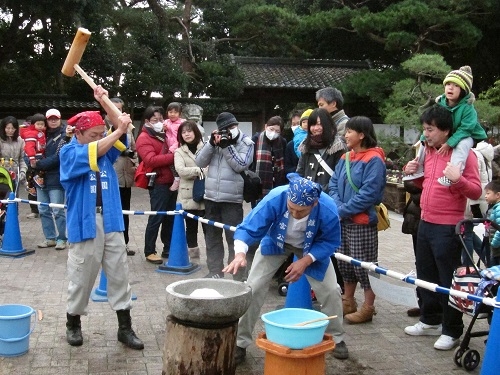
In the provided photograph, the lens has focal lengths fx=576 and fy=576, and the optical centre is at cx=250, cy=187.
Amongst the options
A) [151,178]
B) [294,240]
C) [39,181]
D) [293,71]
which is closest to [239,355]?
[294,240]

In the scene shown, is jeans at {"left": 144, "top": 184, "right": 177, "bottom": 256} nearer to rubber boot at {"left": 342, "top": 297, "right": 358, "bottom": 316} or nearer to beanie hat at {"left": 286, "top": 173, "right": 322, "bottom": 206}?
rubber boot at {"left": 342, "top": 297, "right": 358, "bottom": 316}

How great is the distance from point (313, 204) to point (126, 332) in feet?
6.75

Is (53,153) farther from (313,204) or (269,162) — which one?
(313,204)

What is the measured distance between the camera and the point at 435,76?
584 inches

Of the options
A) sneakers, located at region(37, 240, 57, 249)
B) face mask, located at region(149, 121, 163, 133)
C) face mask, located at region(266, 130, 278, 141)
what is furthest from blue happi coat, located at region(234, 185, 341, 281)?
sneakers, located at region(37, 240, 57, 249)

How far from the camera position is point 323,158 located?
19.5ft

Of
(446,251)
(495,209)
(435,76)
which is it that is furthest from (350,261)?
(435,76)

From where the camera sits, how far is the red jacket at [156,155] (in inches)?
305

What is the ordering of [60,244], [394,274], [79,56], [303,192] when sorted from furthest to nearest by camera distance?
[60,244]
[79,56]
[394,274]
[303,192]

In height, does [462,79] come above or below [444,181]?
above

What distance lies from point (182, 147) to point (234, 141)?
4.57 ft

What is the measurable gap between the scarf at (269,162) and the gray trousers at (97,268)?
2.36 metres

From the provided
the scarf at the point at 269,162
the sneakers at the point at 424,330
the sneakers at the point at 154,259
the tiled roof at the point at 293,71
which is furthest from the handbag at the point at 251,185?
the tiled roof at the point at 293,71

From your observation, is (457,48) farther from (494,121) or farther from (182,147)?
(182,147)
